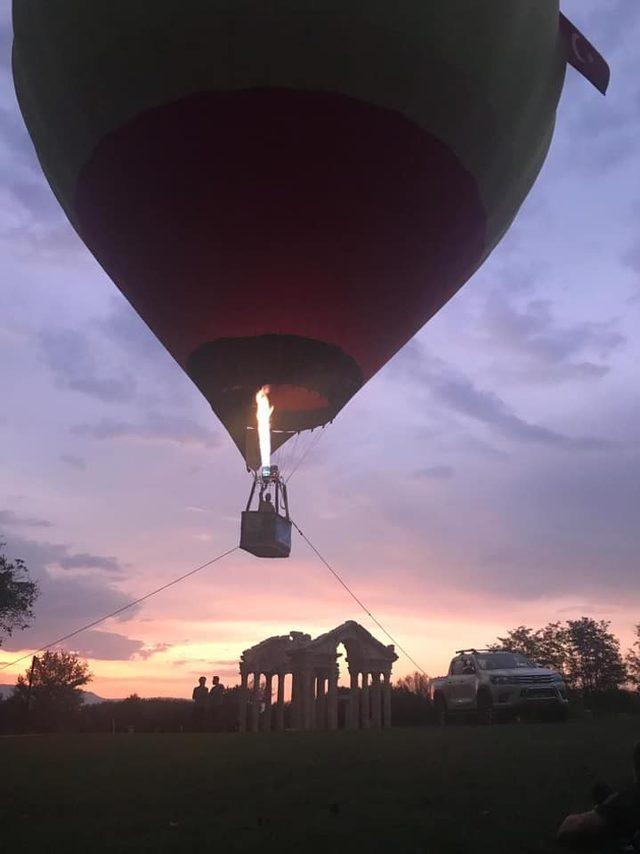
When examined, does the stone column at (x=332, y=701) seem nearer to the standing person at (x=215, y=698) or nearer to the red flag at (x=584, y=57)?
the standing person at (x=215, y=698)

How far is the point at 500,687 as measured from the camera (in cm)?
1902

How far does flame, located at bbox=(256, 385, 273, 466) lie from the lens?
49.9ft

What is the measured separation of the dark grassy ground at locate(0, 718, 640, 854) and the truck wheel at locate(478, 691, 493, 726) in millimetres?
7077

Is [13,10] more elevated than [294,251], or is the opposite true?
[13,10]

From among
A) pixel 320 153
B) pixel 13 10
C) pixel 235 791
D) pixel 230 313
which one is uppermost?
pixel 13 10

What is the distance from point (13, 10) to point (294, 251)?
6345 mm

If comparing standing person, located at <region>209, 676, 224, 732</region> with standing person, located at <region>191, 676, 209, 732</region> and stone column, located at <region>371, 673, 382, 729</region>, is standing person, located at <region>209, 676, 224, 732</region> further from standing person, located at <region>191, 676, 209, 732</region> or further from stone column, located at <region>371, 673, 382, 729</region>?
stone column, located at <region>371, 673, 382, 729</region>

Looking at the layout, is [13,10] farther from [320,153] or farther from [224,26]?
[320,153]

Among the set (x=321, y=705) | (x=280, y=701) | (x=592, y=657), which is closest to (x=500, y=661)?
(x=321, y=705)

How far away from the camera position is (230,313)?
14102 mm

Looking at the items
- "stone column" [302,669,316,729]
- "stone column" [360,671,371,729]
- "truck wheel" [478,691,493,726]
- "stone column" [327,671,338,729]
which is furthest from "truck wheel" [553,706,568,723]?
"stone column" [360,671,371,729]

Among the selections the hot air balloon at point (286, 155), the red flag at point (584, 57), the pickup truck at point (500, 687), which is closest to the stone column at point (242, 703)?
the pickup truck at point (500, 687)

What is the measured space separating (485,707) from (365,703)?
32.3ft

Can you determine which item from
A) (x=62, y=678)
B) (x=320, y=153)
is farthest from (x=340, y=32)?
(x=62, y=678)
